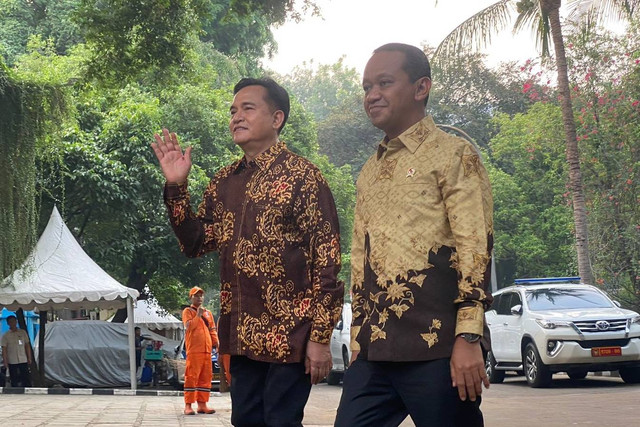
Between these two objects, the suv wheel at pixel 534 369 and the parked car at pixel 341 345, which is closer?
the suv wheel at pixel 534 369

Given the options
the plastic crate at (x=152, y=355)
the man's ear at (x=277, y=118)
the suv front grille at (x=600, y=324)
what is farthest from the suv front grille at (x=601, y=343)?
the plastic crate at (x=152, y=355)

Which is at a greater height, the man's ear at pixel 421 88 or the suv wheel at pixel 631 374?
the man's ear at pixel 421 88

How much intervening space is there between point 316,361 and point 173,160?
3.58 feet

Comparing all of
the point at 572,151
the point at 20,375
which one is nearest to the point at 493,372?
the point at 572,151

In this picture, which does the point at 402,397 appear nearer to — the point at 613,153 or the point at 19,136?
the point at 19,136

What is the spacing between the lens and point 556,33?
65.3 ft

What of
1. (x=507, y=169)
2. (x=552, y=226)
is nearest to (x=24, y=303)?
(x=552, y=226)

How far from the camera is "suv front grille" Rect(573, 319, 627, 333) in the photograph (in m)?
15.4

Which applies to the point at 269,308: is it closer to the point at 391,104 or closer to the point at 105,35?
the point at 391,104

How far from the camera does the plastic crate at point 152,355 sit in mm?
26569

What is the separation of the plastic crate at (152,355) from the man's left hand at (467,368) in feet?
78.3

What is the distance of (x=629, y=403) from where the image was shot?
480 inches

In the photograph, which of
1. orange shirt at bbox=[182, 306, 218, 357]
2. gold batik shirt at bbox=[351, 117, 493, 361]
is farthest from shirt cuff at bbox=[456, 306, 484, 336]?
orange shirt at bbox=[182, 306, 218, 357]

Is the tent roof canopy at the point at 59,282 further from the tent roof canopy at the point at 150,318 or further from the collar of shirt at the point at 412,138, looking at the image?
the tent roof canopy at the point at 150,318
